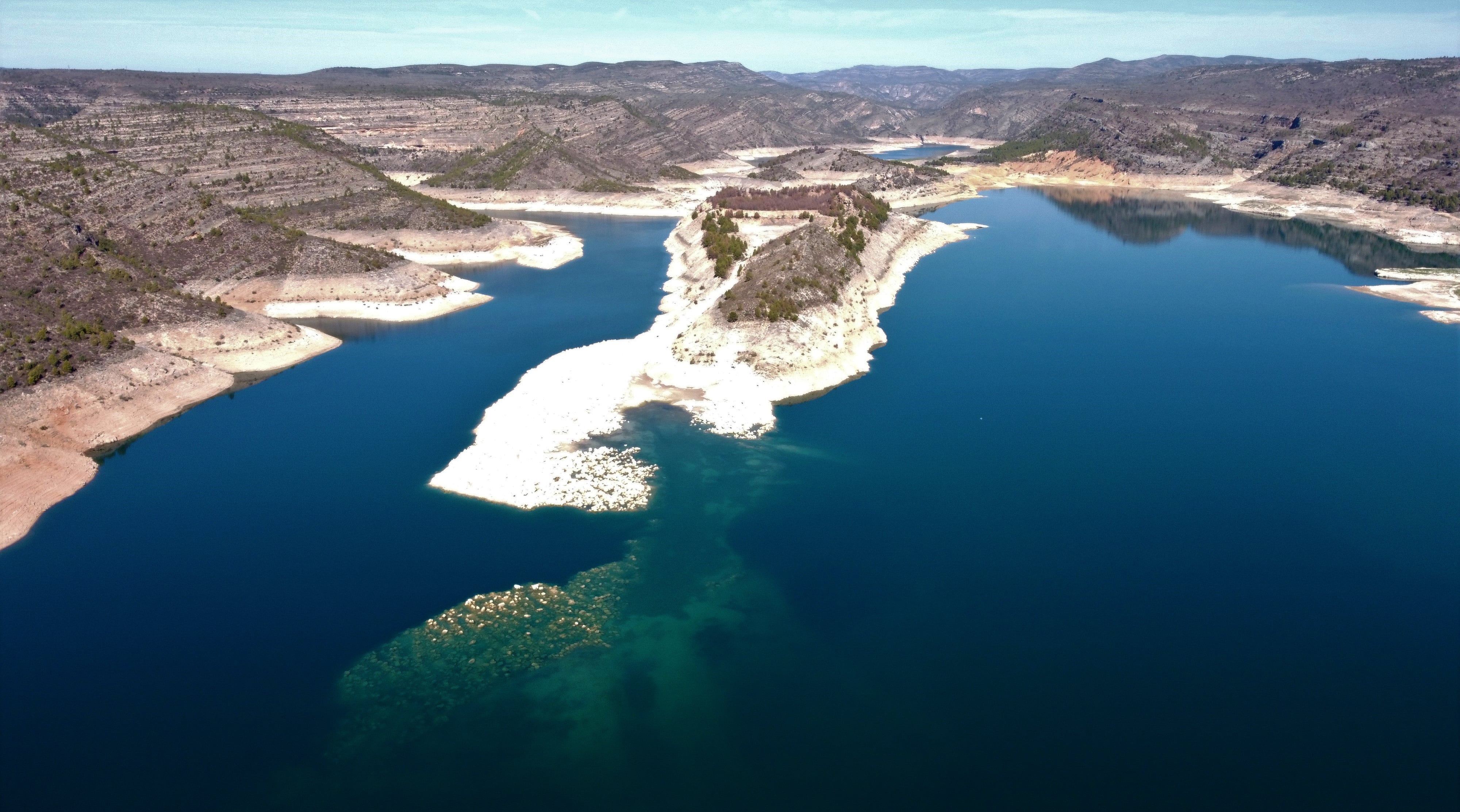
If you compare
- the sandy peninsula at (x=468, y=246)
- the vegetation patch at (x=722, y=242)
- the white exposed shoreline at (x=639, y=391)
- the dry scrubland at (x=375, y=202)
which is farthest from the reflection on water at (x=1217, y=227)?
the sandy peninsula at (x=468, y=246)

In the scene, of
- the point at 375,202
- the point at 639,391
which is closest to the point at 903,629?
the point at 639,391

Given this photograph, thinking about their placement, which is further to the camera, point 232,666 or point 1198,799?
point 232,666

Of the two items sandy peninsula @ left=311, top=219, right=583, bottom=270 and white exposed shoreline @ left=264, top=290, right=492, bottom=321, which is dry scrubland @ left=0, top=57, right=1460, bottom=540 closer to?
white exposed shoreline @ left=264, top=290, right=492, bottom=321

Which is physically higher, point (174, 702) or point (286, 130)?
point (286, 130)

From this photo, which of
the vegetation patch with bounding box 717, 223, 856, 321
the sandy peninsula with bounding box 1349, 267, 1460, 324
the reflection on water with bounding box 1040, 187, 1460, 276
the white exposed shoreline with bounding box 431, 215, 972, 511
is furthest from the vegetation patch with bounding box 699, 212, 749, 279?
the sandy peninsula with bounding box 1349, 267, 1460, 324

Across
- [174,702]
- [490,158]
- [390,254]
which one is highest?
[490,158]

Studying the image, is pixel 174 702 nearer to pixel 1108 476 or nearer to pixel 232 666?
pixel 232 666

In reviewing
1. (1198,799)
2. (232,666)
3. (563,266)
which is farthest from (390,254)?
(1198,799)

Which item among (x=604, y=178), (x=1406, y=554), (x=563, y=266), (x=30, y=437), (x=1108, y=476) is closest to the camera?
(x=1406, y=554)

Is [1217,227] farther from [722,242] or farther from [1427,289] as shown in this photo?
[722,242]
